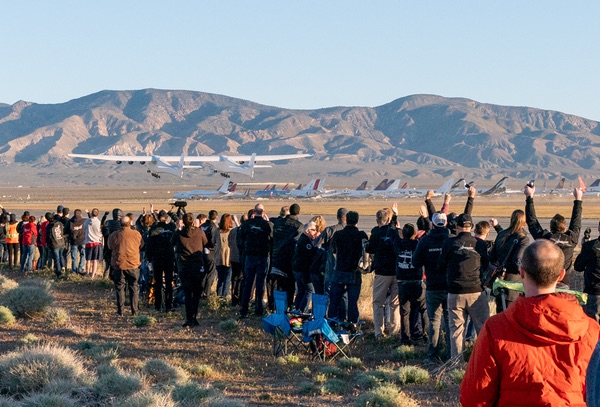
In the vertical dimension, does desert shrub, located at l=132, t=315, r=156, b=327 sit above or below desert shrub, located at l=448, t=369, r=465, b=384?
below

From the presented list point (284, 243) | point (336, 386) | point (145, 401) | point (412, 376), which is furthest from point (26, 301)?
point (145, 401)

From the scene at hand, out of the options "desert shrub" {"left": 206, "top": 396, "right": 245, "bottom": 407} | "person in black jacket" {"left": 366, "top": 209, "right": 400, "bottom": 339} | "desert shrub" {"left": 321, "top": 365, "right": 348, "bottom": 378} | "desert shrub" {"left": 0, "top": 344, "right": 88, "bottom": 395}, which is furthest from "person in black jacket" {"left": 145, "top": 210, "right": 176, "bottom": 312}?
"desert shrub" {"left": 206, "top": 396, "right": 245, "bottom": 407}

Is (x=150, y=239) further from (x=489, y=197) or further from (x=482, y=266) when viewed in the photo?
(x=489, y=197)

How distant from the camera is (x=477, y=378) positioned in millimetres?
4109

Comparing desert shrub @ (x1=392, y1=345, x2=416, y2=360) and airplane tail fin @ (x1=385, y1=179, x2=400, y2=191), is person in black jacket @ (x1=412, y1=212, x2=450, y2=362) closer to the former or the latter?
desert shrub @ (x1=392, y1=345, x2=416, y2=360)

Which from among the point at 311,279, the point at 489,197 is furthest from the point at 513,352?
the point at 489,197

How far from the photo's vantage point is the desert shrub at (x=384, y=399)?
309 inches

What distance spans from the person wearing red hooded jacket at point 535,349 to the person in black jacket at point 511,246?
5.43 metres

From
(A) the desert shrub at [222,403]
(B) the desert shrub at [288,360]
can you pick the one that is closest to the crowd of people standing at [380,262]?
(B) the desert shrub at [288,360]

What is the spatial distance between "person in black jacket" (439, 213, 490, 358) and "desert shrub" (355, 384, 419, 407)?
1767 mm

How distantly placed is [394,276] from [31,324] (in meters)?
6.13

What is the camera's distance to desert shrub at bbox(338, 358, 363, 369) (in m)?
10.3

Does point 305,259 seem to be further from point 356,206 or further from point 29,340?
point 356,206

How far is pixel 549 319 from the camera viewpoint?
4020mm
